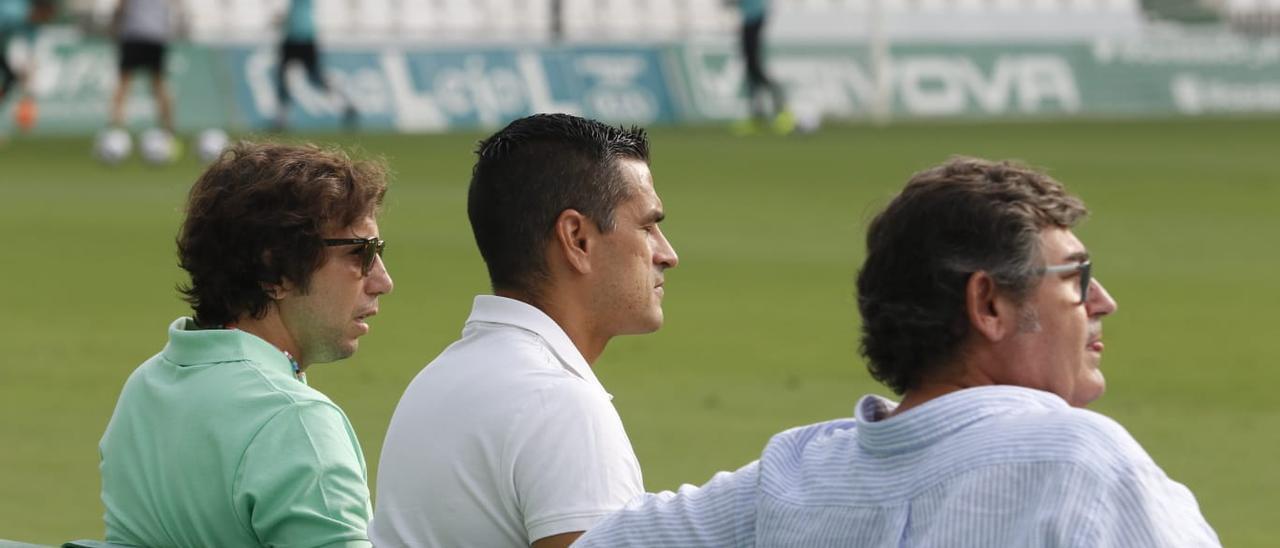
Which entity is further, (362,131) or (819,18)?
(819,18)

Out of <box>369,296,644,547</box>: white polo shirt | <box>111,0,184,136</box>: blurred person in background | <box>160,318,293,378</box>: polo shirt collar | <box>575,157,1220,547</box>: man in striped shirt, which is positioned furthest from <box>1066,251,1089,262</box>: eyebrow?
<box>111,0,184,136</box>: blurred person in background

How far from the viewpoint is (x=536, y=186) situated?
155 inches

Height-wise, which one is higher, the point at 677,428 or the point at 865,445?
the point at 865,445

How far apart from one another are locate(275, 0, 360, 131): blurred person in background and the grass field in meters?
3.81

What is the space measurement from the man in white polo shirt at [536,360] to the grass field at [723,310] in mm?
448

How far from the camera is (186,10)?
33.3 metres

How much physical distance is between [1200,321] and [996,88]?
2215 centimetres

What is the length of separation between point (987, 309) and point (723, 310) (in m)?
9.54

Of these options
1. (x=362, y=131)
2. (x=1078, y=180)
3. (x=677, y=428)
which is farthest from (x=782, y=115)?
(x=677, y=428)

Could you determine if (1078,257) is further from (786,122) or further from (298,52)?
(786,122)

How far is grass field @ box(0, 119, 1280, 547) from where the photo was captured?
8.52 metres

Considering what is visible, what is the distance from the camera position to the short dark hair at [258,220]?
4281 millimetres

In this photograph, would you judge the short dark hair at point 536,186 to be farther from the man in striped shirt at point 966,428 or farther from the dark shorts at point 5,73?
the dark shorts at point 5,73

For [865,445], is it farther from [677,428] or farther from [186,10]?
[186,10]
